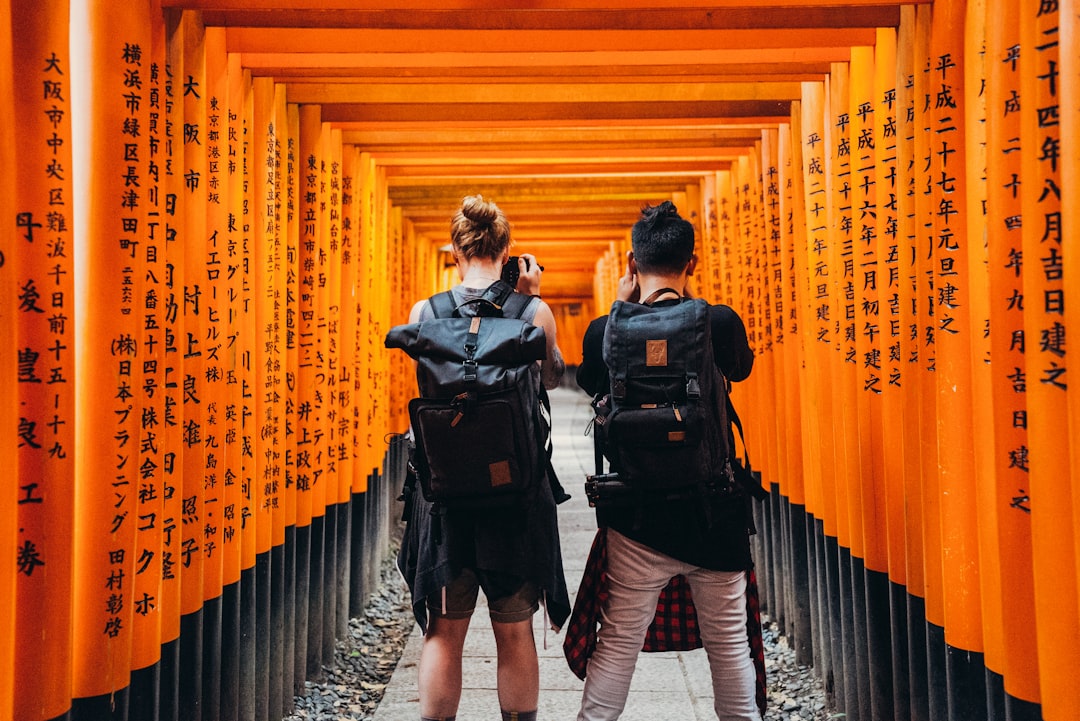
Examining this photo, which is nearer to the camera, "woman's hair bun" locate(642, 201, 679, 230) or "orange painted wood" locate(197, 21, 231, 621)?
"woman's hair bun" locate(642, 201, 679, 230)

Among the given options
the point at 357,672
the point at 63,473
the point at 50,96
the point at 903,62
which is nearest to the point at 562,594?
the point at 63,473

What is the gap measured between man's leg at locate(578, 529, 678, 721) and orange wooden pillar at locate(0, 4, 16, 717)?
1.76 m

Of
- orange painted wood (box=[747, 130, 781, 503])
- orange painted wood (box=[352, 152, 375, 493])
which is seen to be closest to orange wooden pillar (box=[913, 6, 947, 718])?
orange painted wood (box=[747, 130, 781, 503])

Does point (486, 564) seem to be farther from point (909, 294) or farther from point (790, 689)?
point (790, 689)

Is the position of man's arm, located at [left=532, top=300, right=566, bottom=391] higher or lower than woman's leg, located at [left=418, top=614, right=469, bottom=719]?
higher

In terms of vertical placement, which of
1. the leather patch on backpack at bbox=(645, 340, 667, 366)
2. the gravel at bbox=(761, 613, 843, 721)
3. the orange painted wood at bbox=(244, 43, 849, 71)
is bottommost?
the gravel at bbox=(761, 613, 843, 721)

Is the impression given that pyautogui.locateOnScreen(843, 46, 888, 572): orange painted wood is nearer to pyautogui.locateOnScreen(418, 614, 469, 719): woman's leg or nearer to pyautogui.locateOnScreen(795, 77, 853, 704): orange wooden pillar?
pyautogui.locateOnScreen(795, 77, 853, 704): orange wooden pillar

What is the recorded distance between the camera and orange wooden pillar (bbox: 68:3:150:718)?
2.75 m

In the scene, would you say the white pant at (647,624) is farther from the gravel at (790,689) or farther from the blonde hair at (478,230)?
the gravel at (790,689)

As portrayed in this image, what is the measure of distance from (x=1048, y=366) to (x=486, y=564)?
169 centimetres

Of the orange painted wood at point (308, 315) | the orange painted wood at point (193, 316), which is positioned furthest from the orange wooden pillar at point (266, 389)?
the orange painted wood at point (193, 316)

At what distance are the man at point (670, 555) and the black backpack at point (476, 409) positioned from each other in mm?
303

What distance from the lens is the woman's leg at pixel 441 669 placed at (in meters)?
3.10

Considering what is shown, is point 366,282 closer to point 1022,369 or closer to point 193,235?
point 193,235
